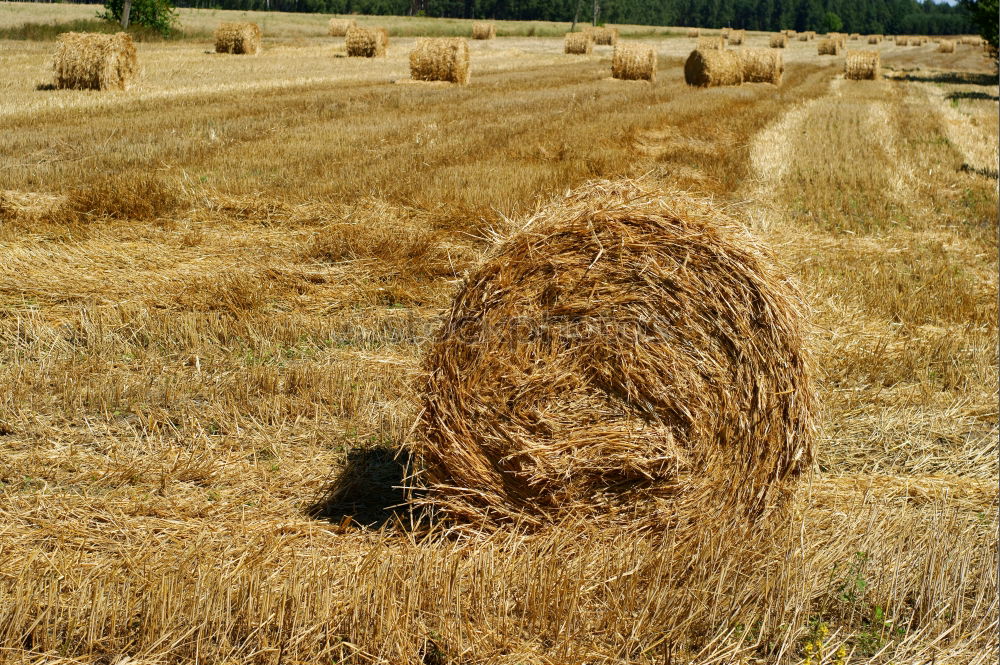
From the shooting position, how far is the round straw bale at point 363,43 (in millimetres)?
31622

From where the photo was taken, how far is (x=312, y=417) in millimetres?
5148

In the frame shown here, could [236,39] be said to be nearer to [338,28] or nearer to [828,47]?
[338,28]

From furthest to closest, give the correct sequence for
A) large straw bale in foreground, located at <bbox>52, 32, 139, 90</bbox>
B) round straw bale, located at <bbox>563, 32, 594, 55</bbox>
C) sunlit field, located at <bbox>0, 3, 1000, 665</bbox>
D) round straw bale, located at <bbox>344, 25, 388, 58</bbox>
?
round straw bale, located at <bbox>563, 32, 594, 55</bbox>
round straw bale, located at <bbox>344, 25, 388, 58</bbox>
large straw bale in foreground, located at <bbox>52, 32, 139, 90</bbox>
sunlit field, located at <bbox>0, 3, 1000, 665</bbox>

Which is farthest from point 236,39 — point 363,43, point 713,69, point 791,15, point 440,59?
point 791,15

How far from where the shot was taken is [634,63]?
2544 centimetres

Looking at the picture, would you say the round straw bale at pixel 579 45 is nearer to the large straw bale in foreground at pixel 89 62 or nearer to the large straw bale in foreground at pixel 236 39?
the large straw bale in foreground at pixel 236 39

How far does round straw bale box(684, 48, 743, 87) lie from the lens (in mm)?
24344

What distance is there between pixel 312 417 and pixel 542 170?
21.3 feet

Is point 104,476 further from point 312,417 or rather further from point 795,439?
point 795,439

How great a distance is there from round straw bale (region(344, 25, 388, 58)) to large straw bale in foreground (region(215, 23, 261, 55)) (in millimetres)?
3117

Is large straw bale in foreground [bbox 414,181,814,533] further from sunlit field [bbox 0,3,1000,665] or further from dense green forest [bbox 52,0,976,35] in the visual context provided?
dense green forest [bbox 52,0,976,35]

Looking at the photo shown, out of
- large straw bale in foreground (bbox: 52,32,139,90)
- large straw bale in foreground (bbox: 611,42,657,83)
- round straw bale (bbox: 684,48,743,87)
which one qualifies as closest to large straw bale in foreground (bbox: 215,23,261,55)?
large straw bale in foreground (bbox: 611,42,657,83)

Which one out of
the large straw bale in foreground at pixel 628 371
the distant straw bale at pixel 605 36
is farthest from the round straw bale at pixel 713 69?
the distant straw bale at pixel 605 36

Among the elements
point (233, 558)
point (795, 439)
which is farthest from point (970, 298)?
point (233, 558)
